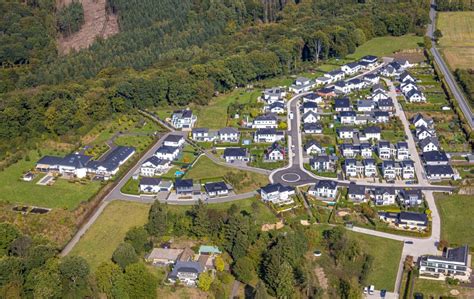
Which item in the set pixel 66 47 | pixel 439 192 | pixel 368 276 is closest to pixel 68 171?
pixel 368 276

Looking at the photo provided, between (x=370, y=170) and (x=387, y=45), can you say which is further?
(x=387, y=45)

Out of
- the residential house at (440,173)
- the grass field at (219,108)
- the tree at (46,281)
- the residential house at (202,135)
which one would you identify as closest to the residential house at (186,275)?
the tree at (46,281)

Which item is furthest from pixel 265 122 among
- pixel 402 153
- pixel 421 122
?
pixel 421 122

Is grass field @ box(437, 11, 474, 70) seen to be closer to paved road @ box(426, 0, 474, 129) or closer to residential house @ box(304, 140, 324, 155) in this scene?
paved road @ box(426, 0, 474, 129)

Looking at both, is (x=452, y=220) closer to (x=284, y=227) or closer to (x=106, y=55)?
(x=284, y=227)

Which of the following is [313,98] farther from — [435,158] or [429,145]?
[435,158]

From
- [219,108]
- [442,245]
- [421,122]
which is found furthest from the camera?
[219,108]
